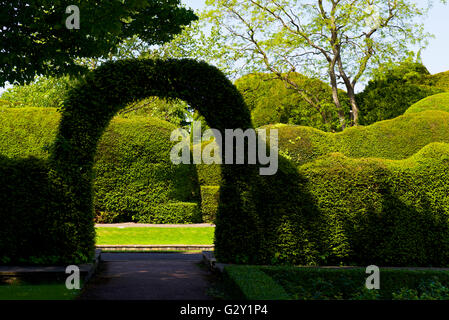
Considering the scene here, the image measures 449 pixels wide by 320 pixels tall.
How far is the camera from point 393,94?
2933 centimetres

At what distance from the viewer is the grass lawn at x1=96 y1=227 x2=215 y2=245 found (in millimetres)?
14720

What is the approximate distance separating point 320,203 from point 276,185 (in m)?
1.19

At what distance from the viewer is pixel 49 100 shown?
2620cm

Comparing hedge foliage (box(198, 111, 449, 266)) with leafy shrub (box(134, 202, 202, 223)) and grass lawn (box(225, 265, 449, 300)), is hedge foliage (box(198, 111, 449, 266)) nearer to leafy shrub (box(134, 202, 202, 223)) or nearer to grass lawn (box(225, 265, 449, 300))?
grass lawn (box(225, 265, 449, 300))

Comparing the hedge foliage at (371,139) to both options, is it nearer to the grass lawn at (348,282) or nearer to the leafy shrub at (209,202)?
the leafy shrub at (209,202)

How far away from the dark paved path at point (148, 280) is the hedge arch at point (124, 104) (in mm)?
846

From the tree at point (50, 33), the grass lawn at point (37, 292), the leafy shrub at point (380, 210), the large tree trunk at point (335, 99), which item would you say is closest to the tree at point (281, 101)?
the large tree trunk at point (335, 99)

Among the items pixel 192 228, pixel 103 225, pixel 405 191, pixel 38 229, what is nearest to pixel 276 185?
pixel 405 191

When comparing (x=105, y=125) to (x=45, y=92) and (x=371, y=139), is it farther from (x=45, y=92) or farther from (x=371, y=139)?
(x=45, y=92)

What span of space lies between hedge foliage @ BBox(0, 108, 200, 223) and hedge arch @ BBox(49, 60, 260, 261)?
9.65m

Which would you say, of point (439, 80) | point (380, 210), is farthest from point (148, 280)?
point (439, 80)

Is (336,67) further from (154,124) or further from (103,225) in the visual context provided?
(103,225)

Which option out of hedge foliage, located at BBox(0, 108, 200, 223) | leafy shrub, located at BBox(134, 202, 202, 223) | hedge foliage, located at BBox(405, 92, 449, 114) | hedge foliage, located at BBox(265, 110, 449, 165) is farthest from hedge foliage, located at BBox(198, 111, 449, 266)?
hedge foliage, located at BBox(405, 92, 449, 114)

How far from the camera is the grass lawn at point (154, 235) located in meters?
14.7
